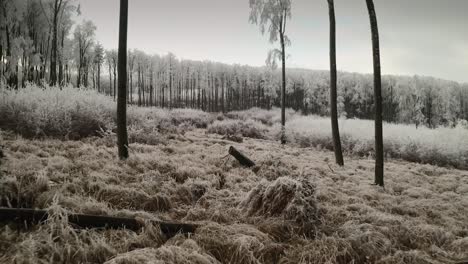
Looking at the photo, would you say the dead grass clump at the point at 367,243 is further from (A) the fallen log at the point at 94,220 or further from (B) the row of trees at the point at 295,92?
(B) the row of trees at the point at 295,92

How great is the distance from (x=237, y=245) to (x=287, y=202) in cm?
161

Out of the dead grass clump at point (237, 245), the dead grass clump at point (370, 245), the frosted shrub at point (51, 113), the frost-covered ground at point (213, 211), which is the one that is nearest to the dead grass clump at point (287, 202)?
the frost-covered ground at point (213, 211)

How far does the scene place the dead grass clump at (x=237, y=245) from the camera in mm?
3693

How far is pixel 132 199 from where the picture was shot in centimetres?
530

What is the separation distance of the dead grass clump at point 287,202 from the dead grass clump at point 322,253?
0.47 meters

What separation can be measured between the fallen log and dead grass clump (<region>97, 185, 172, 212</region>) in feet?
3.24

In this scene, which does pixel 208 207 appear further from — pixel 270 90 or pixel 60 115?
pixel 270 90

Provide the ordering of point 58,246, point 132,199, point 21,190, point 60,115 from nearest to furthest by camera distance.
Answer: point 58,246 < point 21,190 < point 132,199 < point 60,115

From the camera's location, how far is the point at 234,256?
3.73m

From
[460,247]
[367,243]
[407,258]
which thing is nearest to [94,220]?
[367,243]

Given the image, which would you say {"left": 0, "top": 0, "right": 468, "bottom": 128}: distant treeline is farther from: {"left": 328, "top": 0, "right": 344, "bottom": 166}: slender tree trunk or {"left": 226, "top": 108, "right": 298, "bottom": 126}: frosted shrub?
{"left": 328, "top": 0, "right": 344, "bottom": 166}: slender tree trunk

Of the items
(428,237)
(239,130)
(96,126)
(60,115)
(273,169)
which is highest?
(60,115)

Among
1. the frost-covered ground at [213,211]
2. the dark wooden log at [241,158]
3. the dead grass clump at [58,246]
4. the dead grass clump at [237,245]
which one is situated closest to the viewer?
the dead grass clump at [58,246]

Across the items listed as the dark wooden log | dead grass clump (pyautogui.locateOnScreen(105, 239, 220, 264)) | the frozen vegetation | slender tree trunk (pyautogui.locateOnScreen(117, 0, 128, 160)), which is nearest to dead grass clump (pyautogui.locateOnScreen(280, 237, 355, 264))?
dead grass clump (pyautogui.locateOnScreen(105, 239, 220, 264))
